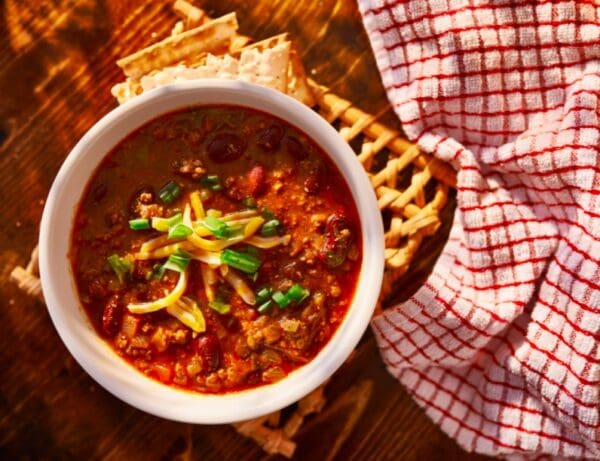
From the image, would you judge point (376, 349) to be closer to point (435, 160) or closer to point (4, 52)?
point (435, 160)

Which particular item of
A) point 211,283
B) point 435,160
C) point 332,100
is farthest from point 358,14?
point 211,283

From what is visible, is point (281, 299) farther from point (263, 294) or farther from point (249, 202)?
point (249, 202)

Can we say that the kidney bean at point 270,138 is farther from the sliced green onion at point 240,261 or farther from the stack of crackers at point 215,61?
the sliced green onion at point 240,261

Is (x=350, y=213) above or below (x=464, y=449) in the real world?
above

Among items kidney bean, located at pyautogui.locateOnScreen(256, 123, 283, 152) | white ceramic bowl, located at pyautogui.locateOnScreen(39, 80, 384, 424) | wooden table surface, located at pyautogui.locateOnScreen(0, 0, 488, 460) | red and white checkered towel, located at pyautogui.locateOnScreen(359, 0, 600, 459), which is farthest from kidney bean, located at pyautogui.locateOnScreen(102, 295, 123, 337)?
red and white checkered towel, located at pyautogui.locateOnScreen(359, 0, 600, 459)

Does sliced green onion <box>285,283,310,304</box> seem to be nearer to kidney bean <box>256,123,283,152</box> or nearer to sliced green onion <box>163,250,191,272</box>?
sliced green onion <box>163,250,191,272</box>

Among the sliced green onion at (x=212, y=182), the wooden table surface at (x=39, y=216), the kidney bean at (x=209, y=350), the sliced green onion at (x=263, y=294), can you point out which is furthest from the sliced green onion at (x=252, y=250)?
the wooden table surface at (x=39, y=216)
